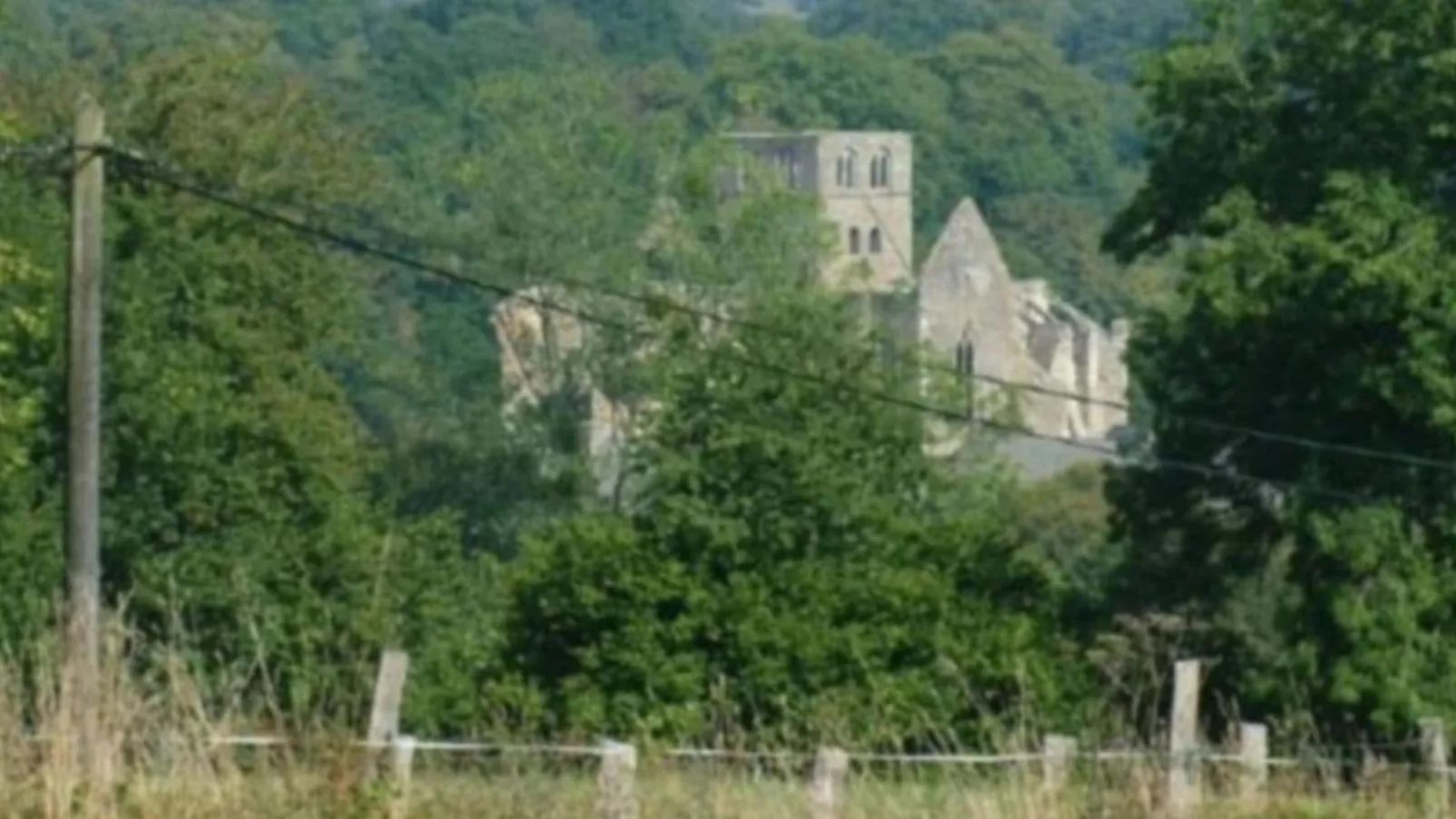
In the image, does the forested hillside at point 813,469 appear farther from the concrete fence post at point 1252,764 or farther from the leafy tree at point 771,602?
the concrete fence post at point 1252,764

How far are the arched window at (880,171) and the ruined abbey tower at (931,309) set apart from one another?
0.03 meters

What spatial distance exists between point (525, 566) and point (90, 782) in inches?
921

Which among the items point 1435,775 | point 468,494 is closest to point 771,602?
point 1435,775

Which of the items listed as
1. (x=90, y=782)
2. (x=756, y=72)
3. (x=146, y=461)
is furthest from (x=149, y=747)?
(x=756, y=72)

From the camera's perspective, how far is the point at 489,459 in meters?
65.7

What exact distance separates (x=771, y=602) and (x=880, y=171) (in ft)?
393

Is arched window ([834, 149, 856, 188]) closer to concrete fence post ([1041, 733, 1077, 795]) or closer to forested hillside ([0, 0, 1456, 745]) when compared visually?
forested hillside ([0, 0, 1456, 745])

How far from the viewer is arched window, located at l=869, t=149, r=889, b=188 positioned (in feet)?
498

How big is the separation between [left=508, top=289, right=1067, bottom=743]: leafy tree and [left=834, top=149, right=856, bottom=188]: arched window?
113 metres

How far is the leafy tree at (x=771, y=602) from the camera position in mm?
30766

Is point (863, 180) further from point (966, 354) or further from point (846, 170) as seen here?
point (966, 354)

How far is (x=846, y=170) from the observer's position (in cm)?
15112

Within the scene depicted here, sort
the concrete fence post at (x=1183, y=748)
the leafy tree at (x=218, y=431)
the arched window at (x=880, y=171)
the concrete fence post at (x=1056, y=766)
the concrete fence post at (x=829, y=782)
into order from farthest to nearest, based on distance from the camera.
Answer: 1. the arched window at (x=880, y=171)
2. the leafy tree at (x=218, y=431)
3. the concrete fence post at (x=1183, y=748)
4. the concrete fence post at (x=829, y=782)
5. the concrete fence post at (x=1056, y=766)

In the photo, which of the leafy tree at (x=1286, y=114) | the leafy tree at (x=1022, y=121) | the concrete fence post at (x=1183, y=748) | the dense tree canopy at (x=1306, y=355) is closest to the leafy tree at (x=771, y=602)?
the dense tree canopy at (x=1306, y=355)
